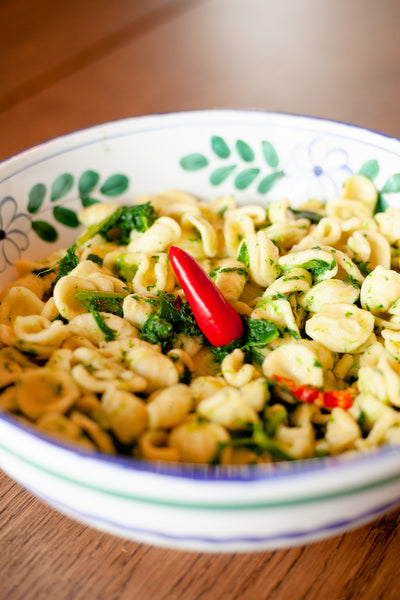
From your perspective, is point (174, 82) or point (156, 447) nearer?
point (156, 447)

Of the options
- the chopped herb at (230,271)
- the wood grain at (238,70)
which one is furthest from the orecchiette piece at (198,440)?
the wood grain at (238,70)

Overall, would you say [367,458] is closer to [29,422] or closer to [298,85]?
[29,422]

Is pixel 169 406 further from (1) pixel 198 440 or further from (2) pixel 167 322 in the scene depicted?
(2) pixel 167 322

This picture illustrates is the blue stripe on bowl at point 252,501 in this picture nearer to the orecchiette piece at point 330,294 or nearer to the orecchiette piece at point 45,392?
the orecchiette piece at point 45,392

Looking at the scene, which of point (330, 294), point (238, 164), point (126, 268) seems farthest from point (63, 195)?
point (330, 294)

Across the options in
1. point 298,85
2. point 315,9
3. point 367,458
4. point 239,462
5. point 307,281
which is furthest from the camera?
point 315,9

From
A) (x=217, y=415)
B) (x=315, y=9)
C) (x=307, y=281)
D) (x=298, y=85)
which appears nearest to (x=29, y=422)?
(x=217, y=415)
